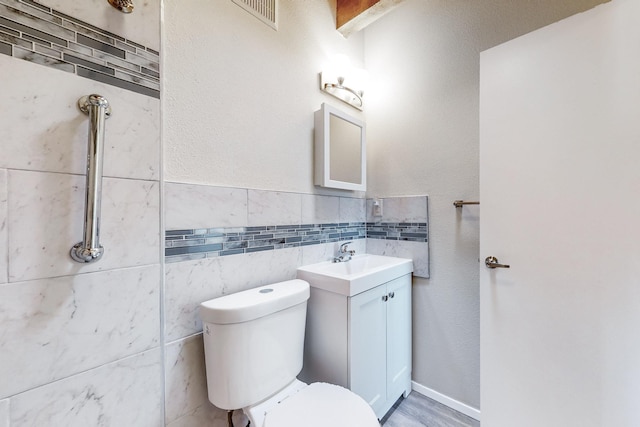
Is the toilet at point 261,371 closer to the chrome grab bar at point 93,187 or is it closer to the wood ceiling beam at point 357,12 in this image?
the chrome grab bar at point 93,187

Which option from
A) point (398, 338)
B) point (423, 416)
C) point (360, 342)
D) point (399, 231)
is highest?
point (399, 231)

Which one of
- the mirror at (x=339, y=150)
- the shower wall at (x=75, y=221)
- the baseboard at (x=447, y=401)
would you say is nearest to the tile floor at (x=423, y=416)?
the baseboard at (x=447, y=401)

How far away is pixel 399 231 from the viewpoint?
176 cm

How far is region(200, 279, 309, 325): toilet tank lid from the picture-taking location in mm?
908

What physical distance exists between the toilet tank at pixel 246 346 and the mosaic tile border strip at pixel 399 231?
98 cm

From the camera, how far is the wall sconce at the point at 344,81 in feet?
5.30

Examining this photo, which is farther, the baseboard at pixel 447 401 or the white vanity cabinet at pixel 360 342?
the baseboard at pixel 447 401

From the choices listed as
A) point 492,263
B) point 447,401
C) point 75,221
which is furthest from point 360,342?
point 75,221

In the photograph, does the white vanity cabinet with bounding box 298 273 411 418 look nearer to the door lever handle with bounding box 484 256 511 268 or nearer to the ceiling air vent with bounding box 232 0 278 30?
the door lever handle with bounding box 484 256 511 268

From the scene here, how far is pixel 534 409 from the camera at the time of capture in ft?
3.68

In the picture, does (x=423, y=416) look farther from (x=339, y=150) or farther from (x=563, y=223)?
(x=339, y=150)

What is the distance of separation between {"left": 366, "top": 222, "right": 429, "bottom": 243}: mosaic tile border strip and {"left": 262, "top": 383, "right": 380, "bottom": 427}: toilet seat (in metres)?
1.02

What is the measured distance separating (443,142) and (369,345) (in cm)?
127

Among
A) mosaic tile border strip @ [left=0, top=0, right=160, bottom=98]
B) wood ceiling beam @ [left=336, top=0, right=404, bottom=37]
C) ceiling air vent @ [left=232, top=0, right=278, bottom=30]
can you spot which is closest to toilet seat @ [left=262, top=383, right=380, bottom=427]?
mosaic tile border strip @ [left=0, top=0, right=160, bottom=98]
